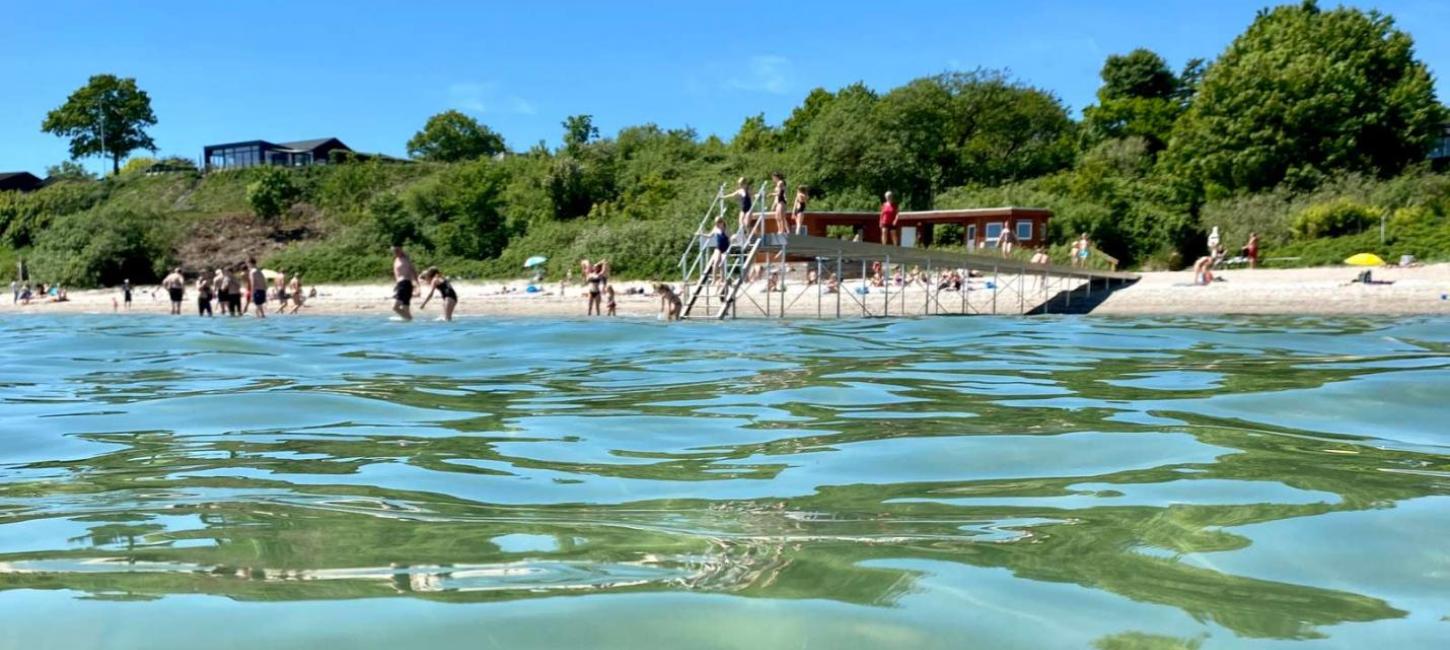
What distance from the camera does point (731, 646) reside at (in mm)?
1423

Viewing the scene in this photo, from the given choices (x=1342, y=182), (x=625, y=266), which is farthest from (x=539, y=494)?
(x=1342, y=182)

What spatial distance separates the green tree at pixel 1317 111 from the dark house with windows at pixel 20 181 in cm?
7379

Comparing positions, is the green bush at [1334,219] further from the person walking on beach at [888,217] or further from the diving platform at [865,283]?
the person walking on beach at [888,217]

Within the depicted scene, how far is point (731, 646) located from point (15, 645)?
1.05 meters

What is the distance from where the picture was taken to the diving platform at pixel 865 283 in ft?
52.9

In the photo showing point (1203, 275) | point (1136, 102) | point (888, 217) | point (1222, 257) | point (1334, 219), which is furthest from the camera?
point (1136, 102)

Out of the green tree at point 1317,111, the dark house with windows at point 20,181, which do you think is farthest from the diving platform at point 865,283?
the dark house with windows at point 20,181

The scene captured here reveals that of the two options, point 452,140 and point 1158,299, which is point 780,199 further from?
point 452,140

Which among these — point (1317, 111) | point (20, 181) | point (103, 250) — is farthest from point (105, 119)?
point (1317, 111)

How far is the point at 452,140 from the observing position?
67625 millimetres

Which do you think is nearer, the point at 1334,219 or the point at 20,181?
the point at 1334,219

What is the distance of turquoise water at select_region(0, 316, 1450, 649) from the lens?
5.01 ft

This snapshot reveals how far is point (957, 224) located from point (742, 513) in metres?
33.0

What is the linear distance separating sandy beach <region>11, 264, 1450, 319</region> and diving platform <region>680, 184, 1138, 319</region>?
97mm
